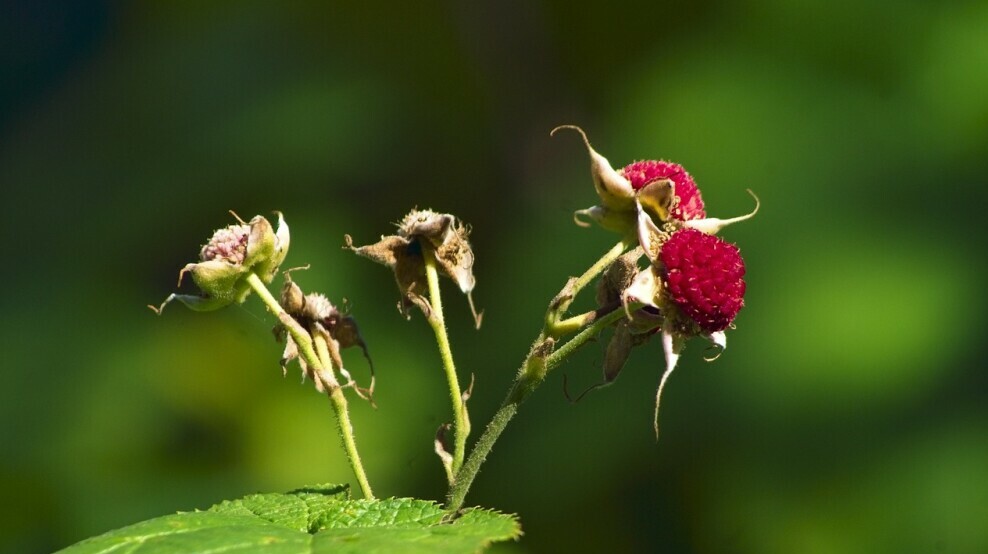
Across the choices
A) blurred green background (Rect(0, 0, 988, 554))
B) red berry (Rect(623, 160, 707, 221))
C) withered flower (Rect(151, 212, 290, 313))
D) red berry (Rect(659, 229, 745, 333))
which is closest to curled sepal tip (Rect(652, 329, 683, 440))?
red berry (Rect(659, 229, 745, 333))

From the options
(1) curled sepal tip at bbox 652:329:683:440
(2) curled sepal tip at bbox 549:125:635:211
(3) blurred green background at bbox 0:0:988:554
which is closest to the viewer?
(1) curled sepal tip at bbox 652:329:683:440

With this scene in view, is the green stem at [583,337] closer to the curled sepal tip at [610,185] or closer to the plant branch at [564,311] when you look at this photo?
the plant branch at [564,311]

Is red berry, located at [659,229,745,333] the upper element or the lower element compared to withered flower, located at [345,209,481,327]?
lower

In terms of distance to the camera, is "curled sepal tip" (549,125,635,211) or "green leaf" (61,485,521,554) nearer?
"green leaf" (61,485,521,554)

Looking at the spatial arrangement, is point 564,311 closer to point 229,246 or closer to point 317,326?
point 317,326

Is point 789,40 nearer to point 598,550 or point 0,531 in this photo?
point 598,550

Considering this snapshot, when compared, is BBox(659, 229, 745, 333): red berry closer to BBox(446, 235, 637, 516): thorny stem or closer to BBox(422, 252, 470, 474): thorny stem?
BBox(446, 235, 637, 516): thorny stem

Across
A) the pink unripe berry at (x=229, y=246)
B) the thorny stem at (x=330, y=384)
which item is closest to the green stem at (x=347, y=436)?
the thorny stem at (x=330, y=384)

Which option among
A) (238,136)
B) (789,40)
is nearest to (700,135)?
(789,40)
